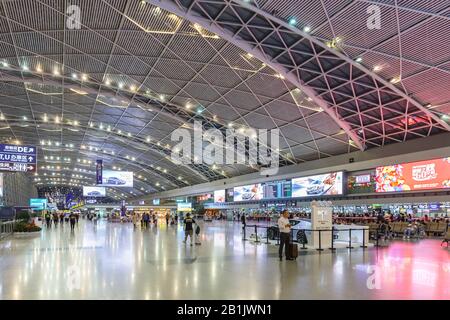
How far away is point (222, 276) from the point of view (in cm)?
1032

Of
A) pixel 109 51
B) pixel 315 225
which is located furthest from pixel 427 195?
pixel 109 51

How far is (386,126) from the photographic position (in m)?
33.4

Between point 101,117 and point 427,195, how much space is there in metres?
36.2

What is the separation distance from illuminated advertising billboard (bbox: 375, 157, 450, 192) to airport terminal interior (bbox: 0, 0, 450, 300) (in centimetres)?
14

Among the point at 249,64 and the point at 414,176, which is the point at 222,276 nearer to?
the point at 249,64

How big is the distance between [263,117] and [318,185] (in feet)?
39.6

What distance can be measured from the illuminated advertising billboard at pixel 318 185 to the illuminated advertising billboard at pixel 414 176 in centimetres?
540

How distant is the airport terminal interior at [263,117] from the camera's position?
34.8ft

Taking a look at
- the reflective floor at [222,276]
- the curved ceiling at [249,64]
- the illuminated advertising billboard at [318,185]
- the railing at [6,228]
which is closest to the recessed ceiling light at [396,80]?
the curved ceiling at [249,64]

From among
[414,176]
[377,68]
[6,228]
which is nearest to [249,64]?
[377,68]

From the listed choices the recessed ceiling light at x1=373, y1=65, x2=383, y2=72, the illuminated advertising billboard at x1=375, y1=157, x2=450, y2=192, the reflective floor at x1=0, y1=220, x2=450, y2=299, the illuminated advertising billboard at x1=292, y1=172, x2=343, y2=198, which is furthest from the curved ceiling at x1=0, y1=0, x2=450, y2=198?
the reflective floor at x1=0, y1=220, x2=450, y2=299

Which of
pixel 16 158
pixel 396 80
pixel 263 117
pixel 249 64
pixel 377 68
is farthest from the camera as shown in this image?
pixel 263 117

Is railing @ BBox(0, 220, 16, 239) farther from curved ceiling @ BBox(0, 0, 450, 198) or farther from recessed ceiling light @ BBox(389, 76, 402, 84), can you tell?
recessed ceiling light @ BBox(389, 76, 402, 84)

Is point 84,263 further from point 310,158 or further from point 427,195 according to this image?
point 310,158
